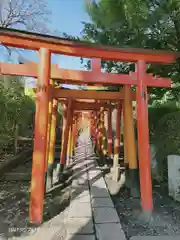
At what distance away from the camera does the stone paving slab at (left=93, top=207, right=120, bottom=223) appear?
3.81 metres

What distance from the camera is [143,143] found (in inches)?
171

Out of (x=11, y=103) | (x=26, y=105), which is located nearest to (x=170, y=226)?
(x=11, y=103)

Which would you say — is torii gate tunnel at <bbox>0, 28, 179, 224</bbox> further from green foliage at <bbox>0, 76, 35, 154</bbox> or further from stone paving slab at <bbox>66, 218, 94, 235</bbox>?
green foliage at <bbox>0, 76, 35, 154</bbox>

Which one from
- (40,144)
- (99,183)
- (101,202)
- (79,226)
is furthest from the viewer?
(99,183)

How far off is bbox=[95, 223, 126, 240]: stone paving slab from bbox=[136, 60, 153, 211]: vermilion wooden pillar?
0.85 m

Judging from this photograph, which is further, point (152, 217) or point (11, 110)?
point (11, 110)

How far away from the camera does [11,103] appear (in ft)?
28.8

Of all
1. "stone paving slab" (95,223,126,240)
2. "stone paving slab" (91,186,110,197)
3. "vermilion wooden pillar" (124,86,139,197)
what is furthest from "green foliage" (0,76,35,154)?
"stone paving slab" (95,223,126,240)

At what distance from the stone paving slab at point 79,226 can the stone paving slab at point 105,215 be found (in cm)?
16

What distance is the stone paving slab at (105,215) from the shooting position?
3.81 m

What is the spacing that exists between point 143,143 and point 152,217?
126 centimetres

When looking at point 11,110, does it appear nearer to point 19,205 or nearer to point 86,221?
point 19,205

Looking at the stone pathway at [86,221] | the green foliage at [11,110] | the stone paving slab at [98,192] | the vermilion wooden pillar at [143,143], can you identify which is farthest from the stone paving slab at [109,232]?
the green foliage at [11,110]

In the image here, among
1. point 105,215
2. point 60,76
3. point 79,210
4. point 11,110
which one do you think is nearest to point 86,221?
point 105,215
